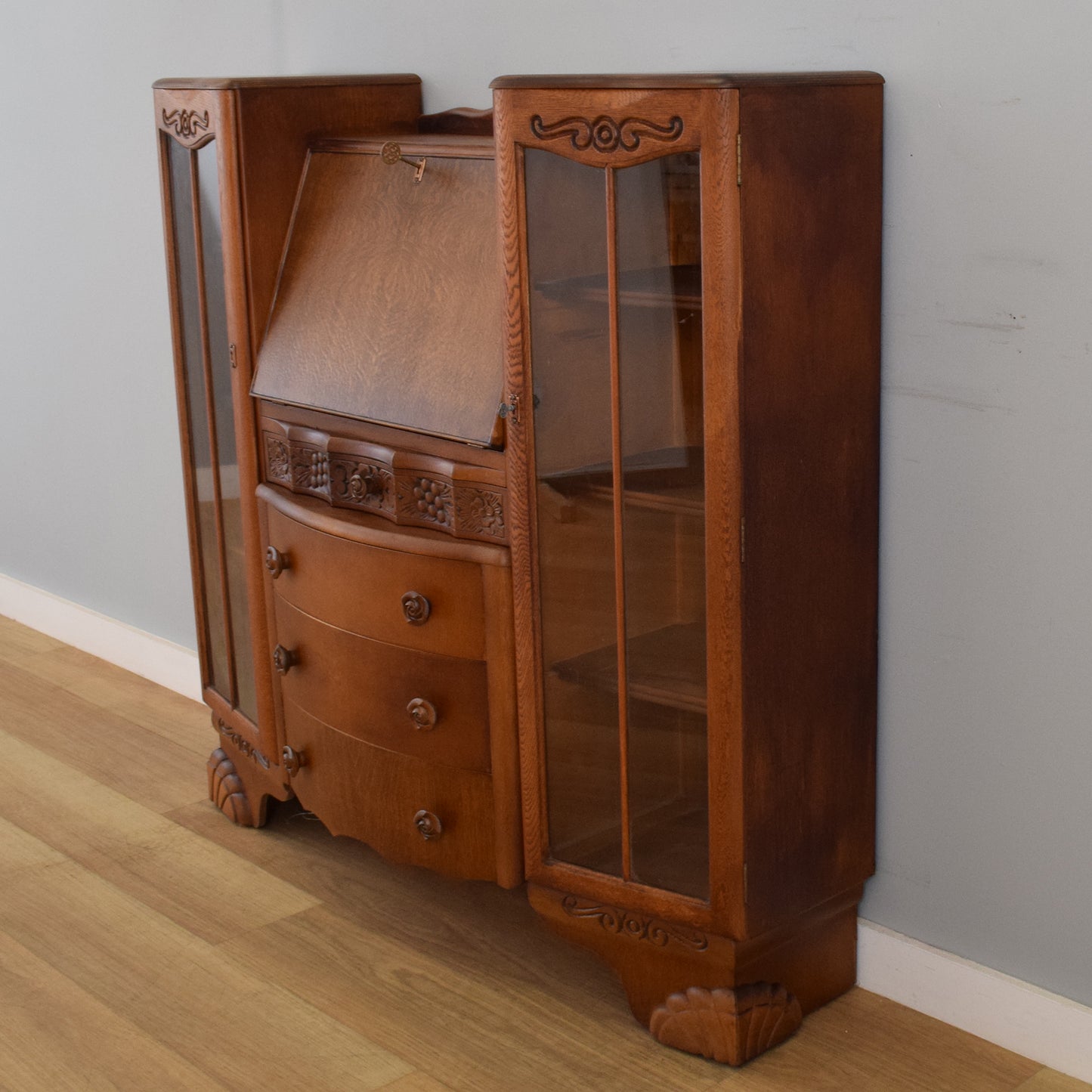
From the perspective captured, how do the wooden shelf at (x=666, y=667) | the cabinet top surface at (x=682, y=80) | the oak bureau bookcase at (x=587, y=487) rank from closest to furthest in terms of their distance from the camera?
the cabinet top surface at (x=682, y=80) → the oak bureau bookcase at (x=587, y=487) → the wooden shelf at (x=666, y=667)

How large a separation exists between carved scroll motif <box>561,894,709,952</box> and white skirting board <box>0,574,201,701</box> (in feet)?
4.81

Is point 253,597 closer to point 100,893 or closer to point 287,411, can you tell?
point 287,411

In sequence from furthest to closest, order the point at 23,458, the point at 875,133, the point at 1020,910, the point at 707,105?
the point at 23,458, the point at 1020,910, the point at 875,133, the point at 707,105

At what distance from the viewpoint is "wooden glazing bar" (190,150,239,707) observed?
2.43 meters

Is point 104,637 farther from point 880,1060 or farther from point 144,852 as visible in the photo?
point 880,1060

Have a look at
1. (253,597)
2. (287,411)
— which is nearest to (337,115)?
(287,411)

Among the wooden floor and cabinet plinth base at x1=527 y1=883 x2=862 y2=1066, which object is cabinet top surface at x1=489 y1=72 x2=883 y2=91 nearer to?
cabinet plinth base at x1=527 y1=883 x2=862 y2=1066

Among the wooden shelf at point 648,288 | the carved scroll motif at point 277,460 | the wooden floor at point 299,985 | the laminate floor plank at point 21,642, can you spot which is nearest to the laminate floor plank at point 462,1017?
the wooden floor at point 299,985

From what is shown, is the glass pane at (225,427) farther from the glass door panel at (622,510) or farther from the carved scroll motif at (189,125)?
the glass door panel at (622,510)

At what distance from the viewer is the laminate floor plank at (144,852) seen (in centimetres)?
240

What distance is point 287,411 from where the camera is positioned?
7.57 ft

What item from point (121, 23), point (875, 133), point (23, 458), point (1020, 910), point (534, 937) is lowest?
point (534, 937)

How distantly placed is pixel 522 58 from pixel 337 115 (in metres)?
0.33

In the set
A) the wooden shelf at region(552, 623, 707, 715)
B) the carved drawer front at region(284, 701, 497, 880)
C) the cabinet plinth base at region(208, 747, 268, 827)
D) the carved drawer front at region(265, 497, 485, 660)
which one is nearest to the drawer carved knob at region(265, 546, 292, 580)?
the carved drawer front at region(265, 497, 485, 660)
